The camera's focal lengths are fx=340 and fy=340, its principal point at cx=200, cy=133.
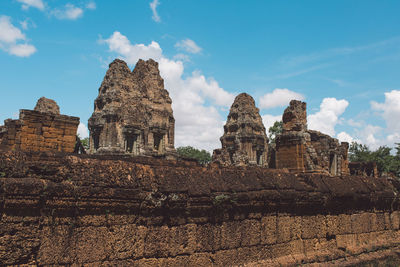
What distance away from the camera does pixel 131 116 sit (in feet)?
94.3

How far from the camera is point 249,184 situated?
4023mm

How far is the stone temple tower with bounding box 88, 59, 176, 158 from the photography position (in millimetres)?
27516

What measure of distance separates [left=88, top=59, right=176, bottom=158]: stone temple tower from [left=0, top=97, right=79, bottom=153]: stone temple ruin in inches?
548

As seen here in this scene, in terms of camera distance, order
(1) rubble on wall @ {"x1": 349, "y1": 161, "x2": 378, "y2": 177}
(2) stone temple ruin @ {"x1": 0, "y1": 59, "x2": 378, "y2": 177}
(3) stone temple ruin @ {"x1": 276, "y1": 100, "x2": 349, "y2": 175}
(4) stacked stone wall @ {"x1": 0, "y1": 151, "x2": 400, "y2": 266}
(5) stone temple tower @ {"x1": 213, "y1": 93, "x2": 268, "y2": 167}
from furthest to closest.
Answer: (5) stone temple tower @ {"x1": 213, "y1": 93, "x2": 268, "y2": 167}, (1) rubble on wall @ {"x1": 349, "y1": 161, "x2": 378, "y2": 177}, (2) stone temple ruin @ {"x1": 0, "y1": 59, "x2": 378, "y2": 177}, (3) stone temple ruin @ {"x1": 276, "y1": 100, "x2": 349, "y2": 175}, (4) stacked stone wall @ {"x1": 0, "y1": 151, "x2": 400, "y2": 266}

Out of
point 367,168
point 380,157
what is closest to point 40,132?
point 367,168

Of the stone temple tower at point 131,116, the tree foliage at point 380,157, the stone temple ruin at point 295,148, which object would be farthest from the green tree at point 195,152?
A: the stone temple ruin at point 295,148

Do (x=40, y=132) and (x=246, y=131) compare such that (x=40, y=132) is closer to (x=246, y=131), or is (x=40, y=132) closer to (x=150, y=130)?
(x=150, y=130)

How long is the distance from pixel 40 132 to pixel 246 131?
24123mm

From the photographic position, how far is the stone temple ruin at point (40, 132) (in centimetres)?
1152

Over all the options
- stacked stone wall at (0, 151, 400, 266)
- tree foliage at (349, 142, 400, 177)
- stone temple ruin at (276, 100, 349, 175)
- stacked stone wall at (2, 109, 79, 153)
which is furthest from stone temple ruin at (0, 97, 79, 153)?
tree foliage at (349, 142, 400, 177)

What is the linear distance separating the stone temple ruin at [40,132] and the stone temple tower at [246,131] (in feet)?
70.9

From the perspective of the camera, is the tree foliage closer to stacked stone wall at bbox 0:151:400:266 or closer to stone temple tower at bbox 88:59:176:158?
stone temple tower at bbox 88:59:176:158

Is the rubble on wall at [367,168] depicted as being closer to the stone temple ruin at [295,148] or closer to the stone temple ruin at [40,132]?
the stone temple ruin at [295,148]

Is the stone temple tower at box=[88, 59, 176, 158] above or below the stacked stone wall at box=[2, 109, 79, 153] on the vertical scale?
above
